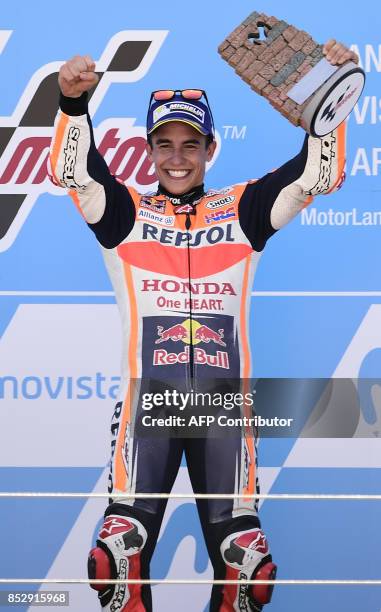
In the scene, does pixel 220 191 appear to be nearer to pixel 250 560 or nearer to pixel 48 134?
pixel 48 134

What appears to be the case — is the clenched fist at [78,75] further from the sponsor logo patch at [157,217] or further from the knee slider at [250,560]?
the knee slider at [250,560]

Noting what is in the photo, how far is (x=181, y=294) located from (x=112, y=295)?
0.34 meters

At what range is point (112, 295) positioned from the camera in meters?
2.58

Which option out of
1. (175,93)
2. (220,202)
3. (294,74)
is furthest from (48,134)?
(294,74)

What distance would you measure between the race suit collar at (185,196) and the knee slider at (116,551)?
674mm

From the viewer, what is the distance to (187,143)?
2383 mm

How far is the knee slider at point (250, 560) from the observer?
2193 mm

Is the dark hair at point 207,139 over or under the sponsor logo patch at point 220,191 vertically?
over

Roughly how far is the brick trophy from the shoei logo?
0.46 metres

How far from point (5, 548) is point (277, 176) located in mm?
1073

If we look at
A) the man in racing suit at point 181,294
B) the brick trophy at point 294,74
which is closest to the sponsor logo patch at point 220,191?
the man in racing suit at point 181,294

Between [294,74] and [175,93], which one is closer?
[294,74]

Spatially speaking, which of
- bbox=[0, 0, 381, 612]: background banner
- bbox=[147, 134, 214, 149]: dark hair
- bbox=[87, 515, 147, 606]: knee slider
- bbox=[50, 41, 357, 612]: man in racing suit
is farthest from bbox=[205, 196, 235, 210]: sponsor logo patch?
bbox=[87, 515, 147, 606]: knee slider

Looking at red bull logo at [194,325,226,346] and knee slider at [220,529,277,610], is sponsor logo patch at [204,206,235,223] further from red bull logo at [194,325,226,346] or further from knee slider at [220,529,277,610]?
knee slider at [220,529,277,610]
